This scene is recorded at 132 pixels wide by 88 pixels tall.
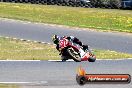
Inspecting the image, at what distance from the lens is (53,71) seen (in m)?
17.6

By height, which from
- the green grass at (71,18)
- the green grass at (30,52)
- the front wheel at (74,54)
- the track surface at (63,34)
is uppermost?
the front wheel at (74,54)

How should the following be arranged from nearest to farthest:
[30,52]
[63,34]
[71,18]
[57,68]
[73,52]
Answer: [57,68]
[73,52]
[30,52]
[63,34]
[71,18]

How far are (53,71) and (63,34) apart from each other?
11485 mm

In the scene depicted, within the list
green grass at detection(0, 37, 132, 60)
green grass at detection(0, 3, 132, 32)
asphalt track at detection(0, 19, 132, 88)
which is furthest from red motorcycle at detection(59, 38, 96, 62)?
green grass at detection(0, 3, 132, 32)

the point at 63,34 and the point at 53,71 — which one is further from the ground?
the point at 53,71

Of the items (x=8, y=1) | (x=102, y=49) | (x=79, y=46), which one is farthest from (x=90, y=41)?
(x=8, y=1)

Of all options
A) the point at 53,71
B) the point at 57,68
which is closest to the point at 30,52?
the point at 57,68

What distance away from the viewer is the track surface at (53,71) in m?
Result: 15.5

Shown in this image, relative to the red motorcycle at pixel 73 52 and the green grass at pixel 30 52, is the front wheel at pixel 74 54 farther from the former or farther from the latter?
the green grass at pixel 30 52

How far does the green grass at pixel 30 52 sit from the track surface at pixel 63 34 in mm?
1681

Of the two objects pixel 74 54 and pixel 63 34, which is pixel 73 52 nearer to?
pixel 74 54

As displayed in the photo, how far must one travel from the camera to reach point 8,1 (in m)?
47.7

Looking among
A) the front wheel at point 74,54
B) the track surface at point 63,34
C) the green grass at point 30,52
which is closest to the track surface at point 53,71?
the front wheel at point 74,54

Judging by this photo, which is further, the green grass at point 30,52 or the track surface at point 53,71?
the green grass at point 30,52
